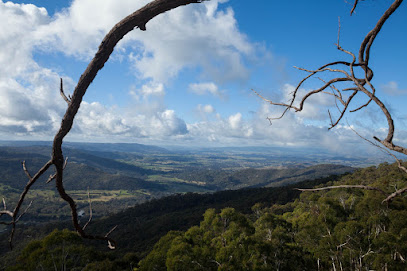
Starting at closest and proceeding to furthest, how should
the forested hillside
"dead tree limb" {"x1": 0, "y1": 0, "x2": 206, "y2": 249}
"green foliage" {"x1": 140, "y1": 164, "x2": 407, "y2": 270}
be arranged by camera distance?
"dead tree limb" {"x1": 0, "y1": 0, "x2": 206, "y2": 249} < "green foliage" {"x1": 140, "y1": 164, "x2": 407, "y2": 270} < the forested hillside

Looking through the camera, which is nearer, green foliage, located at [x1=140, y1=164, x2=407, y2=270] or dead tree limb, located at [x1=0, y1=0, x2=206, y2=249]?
dead tree limb, located at [x1=0, y1=0, x2=206, y2=249]

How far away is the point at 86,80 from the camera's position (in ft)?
5.64

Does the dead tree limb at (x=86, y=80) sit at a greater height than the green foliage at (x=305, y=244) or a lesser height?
greater

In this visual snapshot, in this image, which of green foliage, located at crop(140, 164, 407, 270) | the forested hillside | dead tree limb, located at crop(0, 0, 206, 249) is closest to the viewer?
dead tree limb, located at crop(0, 0, 206, 249)

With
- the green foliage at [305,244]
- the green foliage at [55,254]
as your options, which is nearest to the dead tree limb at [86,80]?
the green foliage at [305,244]

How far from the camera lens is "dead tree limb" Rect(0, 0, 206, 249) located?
166 centimetres

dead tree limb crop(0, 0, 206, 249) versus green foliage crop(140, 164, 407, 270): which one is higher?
dead tree limb crop(0, 0, 206, 249)

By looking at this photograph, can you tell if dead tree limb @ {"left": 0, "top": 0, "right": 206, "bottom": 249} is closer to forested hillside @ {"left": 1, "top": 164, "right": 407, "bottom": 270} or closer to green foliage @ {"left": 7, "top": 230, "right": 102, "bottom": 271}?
forested hillside @ {"left": 1, "top": 164, "right": 407, "bottom": 270}

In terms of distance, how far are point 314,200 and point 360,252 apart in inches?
722

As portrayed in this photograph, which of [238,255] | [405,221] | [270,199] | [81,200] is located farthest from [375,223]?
[81,200]

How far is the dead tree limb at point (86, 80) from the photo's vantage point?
65.2 inches

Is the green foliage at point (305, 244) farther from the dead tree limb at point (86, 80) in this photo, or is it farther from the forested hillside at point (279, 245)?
the dead tree limb at point (86, 80)

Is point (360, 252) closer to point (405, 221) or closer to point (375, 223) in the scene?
point (375, 223)

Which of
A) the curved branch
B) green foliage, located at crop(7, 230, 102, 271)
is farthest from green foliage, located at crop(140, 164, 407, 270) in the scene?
the curved branch
